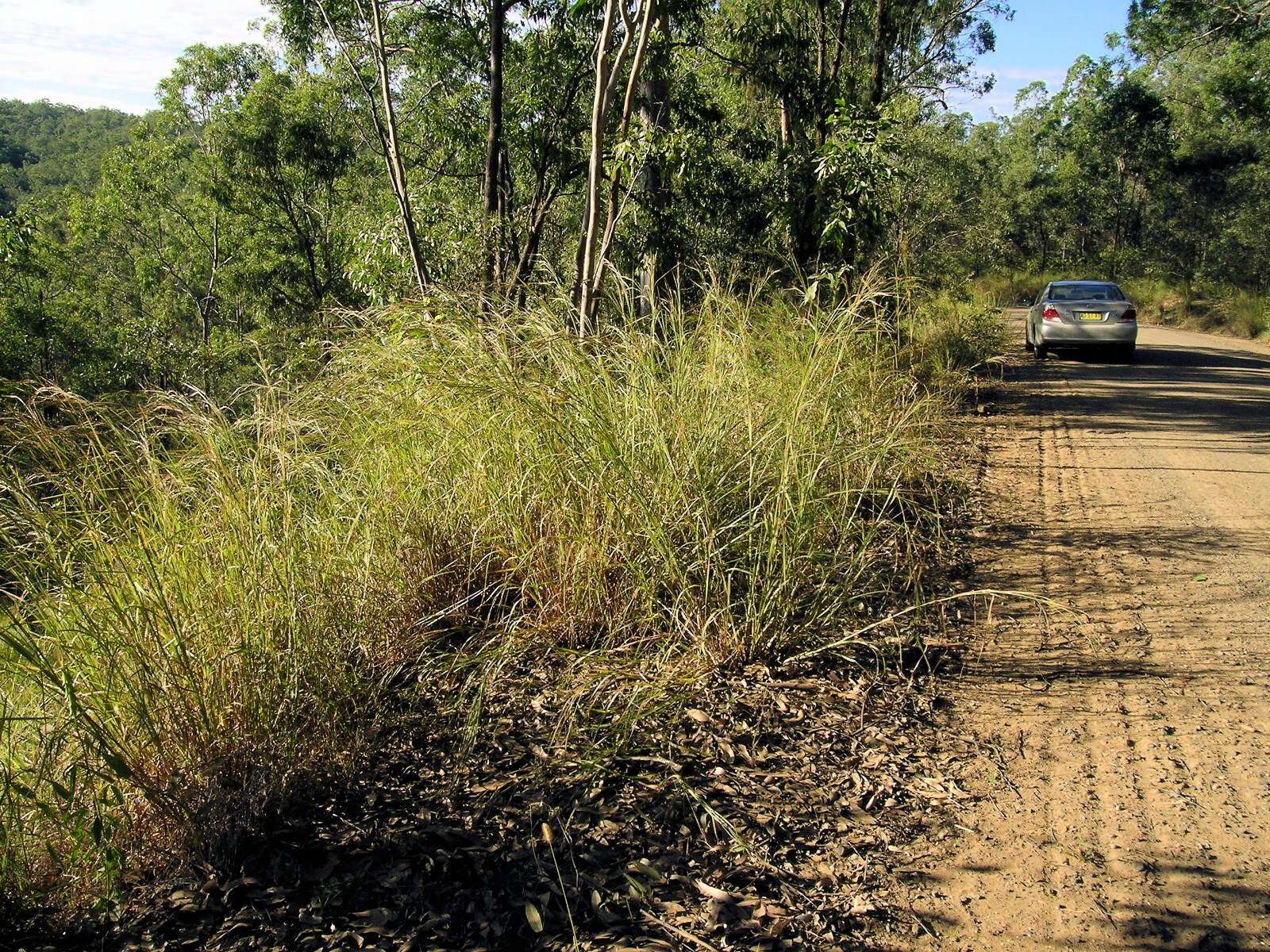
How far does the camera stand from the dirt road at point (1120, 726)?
8.65 feet

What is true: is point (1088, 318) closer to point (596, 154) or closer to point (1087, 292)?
point (1087, 292)

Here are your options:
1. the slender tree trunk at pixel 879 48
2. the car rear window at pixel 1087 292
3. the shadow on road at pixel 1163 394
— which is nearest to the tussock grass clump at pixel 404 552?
the shadow on road at pixel 1163 394

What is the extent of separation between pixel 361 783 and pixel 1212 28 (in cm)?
2110

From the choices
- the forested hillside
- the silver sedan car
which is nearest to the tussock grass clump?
the silver sedan car

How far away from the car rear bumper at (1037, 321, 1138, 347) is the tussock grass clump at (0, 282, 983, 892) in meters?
12.9

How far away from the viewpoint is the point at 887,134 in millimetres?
9148

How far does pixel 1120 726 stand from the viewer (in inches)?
143

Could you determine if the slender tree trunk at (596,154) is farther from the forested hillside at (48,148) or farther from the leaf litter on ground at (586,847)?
the forested hillside at (48,148)

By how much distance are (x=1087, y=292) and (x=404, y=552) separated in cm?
1630

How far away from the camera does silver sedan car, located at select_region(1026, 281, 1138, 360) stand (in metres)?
16.5

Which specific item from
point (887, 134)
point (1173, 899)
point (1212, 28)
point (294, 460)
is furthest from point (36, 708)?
point (1212, 28)

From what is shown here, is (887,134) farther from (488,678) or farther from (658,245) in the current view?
(488,678)

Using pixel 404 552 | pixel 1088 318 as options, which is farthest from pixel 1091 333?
pixel 404 552

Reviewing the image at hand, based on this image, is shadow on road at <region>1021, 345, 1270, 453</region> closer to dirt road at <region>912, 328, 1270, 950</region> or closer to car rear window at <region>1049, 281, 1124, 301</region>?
car rear window at <region>1049, 281, 1124, 301</region>
